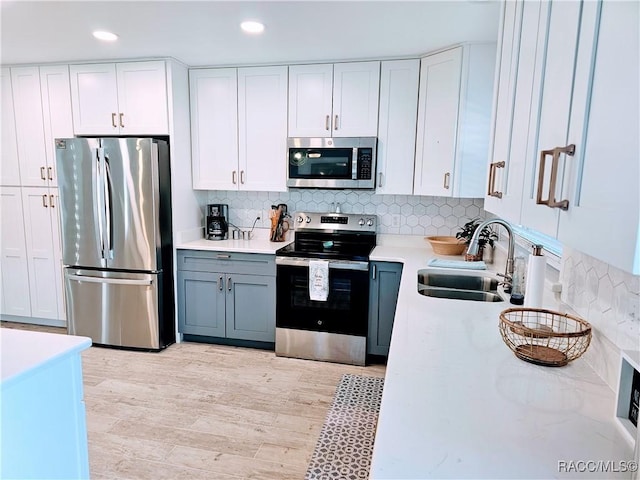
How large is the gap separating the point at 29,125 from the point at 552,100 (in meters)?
4.21

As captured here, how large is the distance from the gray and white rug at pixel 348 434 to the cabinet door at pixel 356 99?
1950 millimetres

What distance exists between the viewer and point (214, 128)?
11.3ft

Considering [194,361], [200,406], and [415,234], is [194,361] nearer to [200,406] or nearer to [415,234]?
[200,406]

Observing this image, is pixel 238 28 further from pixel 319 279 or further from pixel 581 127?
pixel 581 127

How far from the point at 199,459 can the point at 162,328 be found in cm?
150

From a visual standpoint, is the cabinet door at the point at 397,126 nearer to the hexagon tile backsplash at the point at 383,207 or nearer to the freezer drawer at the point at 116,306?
the hexagon tile backsplash at the point at 383,207

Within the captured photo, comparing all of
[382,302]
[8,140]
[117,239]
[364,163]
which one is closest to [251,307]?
[382,302]

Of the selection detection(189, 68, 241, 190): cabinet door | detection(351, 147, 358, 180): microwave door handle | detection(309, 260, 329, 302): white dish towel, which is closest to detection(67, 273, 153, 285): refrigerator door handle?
detection(189, 68, 241, 190): cabinet door

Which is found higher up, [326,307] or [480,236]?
[480,236]

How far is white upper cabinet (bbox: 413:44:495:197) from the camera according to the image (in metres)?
2.72

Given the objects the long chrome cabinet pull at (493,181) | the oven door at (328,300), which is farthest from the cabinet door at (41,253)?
the long chrome cabinet pull at (493,181)

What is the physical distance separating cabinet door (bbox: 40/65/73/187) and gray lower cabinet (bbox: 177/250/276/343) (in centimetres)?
154

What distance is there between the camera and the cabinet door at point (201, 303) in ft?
11.1

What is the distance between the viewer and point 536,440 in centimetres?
86
